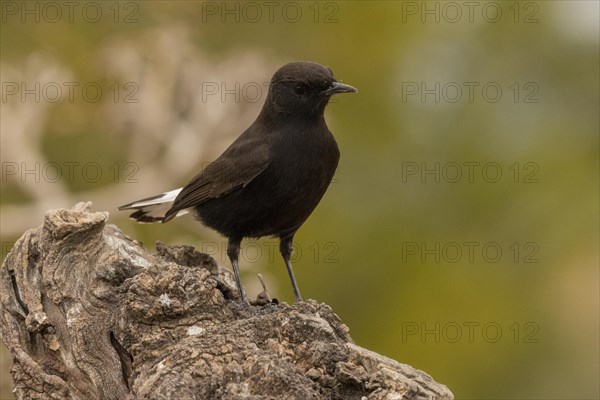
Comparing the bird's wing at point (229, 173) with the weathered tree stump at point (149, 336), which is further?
the bird's wing at point (229, 173)

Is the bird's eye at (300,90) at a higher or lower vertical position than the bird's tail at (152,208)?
higher

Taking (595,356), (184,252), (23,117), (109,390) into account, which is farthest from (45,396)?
(595,356)

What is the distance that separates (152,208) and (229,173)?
3.47 feet

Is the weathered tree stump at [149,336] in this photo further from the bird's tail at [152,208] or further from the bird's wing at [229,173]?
the bird's tail at [152,208]

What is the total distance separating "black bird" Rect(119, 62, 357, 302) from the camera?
672cm

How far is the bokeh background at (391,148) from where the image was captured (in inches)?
365

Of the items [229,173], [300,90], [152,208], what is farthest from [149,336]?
[152,208]

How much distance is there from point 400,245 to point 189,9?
11.8 ft

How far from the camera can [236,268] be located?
6.88 metres

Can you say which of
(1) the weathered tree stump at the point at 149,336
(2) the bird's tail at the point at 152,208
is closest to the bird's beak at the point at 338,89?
(2) the bird's tail at the point at 152,208

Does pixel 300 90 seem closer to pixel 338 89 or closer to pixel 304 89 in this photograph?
pixel 304 89

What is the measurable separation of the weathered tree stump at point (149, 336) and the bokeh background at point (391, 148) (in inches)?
131

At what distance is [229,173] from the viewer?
6922mm

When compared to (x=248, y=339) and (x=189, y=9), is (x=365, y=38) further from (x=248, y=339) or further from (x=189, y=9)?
(x=248, y=339)
